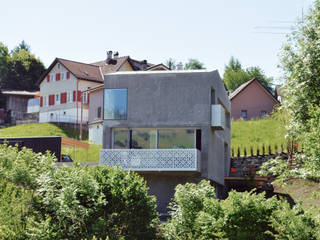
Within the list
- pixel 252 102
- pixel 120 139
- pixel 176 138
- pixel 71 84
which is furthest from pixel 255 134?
pixel 71 84

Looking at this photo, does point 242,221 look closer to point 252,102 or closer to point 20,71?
point 252,102

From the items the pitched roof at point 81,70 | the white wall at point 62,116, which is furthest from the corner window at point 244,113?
the white wall at point 62,116

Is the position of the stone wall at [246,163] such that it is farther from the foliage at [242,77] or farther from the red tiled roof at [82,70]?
the foliage at [242,77]

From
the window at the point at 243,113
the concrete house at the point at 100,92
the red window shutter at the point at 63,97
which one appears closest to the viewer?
the concrete house at the point at 100,92

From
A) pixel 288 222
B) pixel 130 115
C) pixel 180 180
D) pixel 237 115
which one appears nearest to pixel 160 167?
pixel 180 180

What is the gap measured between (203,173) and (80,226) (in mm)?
12791

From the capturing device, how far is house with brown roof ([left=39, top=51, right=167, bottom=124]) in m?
56.3

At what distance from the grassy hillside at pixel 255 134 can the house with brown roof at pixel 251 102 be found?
891 cm

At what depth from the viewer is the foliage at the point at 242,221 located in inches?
479

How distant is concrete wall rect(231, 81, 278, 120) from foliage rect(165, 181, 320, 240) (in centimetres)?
4411

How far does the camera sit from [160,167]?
25.2m

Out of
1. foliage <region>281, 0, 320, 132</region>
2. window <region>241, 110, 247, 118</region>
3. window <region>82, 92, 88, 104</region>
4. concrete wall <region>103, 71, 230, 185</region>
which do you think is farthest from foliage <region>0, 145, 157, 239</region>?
window <region>241, 110, 247, 118</region>

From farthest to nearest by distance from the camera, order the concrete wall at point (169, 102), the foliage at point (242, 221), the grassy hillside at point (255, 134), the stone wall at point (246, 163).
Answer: the grassy hillside at point (255, 134)
the stone wall at point (246, 163)
the concrete wall at point (169, 102)
the foliage at point (242, 221)

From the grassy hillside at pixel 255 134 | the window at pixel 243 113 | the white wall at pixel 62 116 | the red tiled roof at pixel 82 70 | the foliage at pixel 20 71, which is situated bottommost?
the grassy hillside at pixel 255 134
